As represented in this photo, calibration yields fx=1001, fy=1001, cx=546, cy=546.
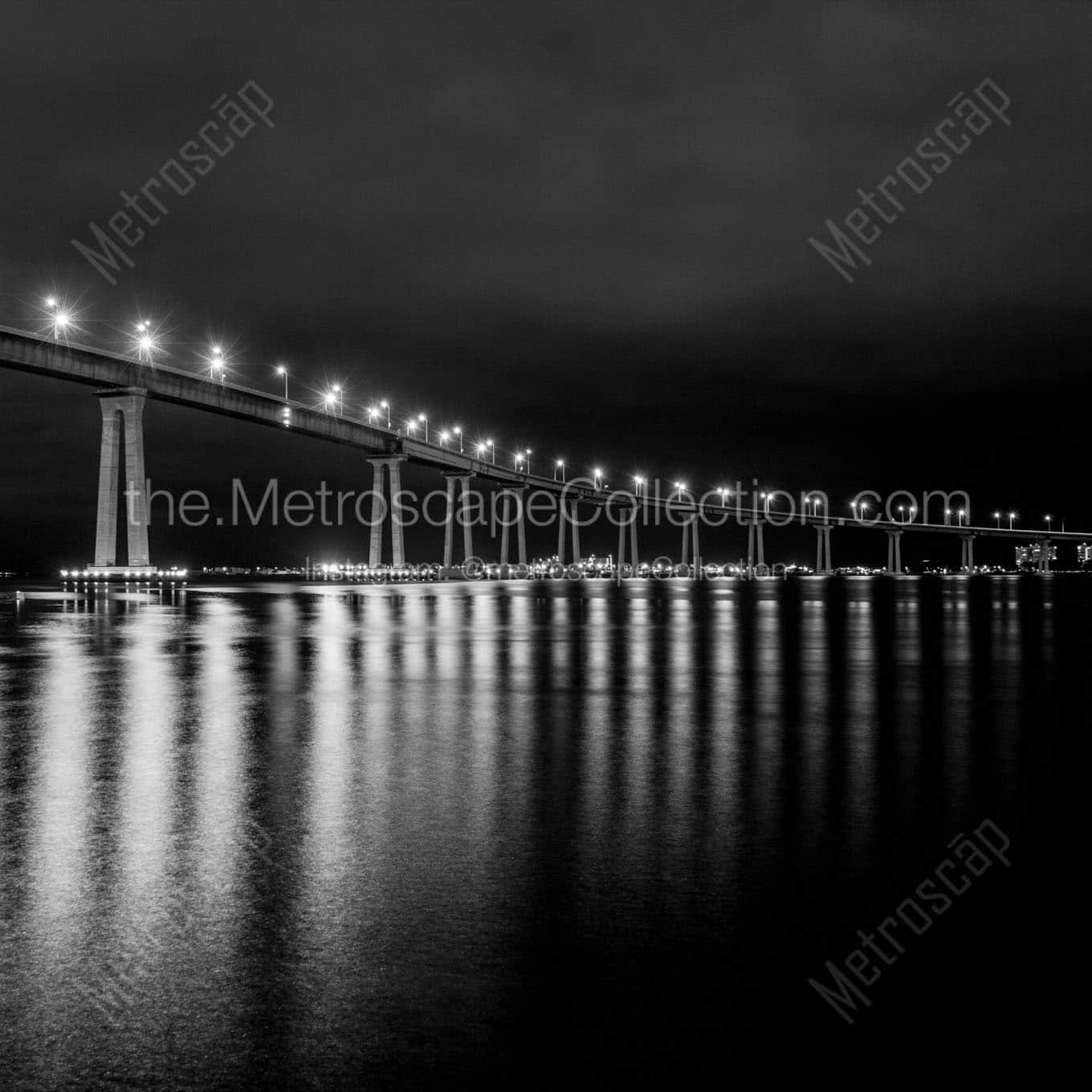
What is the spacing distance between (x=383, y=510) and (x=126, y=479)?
147ft

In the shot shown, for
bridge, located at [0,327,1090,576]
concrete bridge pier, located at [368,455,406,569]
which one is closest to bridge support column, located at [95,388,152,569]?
bridge, located at [0,327,1090,576]

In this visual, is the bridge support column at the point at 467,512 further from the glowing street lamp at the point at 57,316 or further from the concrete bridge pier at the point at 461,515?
the glowing street lamp at the point at 57,316

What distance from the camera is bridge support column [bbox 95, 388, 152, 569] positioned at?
78.1 metres

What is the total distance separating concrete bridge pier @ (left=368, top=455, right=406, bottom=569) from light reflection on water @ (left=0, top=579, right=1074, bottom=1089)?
101m

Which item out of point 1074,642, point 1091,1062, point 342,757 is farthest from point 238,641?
point 1091,1062

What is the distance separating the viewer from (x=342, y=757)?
10258mm

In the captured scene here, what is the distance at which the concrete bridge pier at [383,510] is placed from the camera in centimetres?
11800

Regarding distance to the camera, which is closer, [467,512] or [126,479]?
[126,479]

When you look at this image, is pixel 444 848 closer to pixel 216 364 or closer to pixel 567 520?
pixel 216 364

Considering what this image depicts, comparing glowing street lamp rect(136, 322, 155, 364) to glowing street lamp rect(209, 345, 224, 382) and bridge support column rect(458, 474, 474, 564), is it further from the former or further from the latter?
bridge support column rect(458, 474, 474, 564)

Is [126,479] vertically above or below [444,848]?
above

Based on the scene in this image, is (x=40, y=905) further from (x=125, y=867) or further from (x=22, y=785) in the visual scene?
(x=22, y=785)

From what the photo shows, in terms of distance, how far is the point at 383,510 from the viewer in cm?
12262

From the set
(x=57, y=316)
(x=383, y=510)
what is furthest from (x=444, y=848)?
(x=383, y=510)
